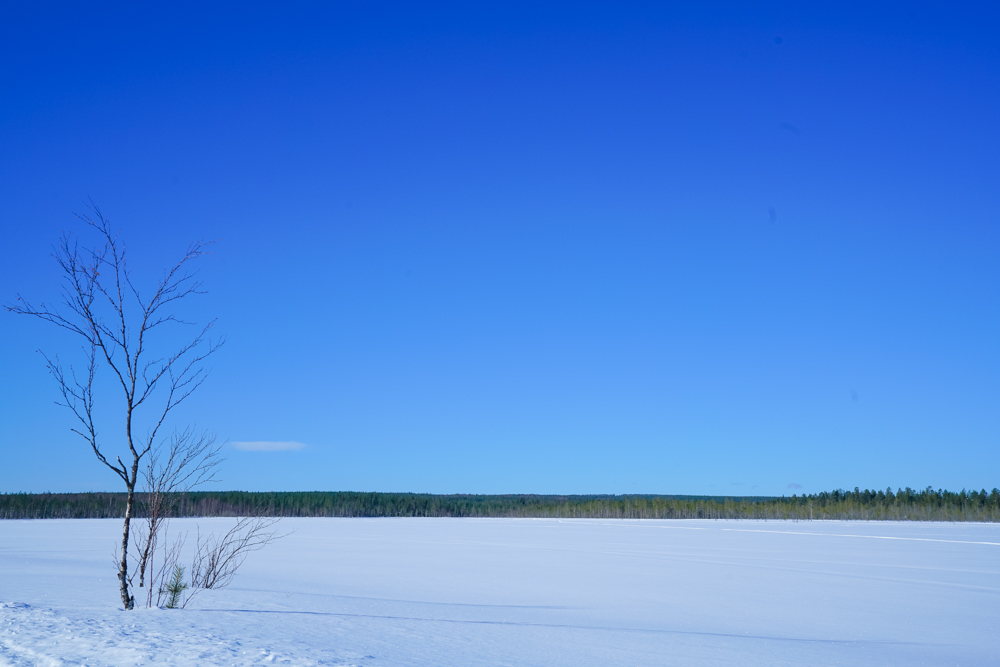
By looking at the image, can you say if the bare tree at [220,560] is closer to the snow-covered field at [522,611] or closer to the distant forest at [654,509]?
the snow-covered field at [522,611]

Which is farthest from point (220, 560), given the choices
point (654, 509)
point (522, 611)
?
point (654, 509)

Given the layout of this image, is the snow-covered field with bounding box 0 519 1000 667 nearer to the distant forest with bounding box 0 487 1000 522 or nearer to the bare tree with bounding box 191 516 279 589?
the bare tree with bounding box 191 516 279 589

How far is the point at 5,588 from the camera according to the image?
8.30 meters

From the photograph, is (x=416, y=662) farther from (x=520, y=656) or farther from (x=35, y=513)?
(x=35, y=513)

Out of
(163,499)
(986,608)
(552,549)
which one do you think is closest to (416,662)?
(163,499)

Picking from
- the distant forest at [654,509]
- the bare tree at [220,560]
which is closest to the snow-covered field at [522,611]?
the bare tree at [220,560]

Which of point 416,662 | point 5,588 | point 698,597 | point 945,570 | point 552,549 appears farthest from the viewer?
point 552,549

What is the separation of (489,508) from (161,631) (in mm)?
51231

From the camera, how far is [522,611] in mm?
Answer: 7996

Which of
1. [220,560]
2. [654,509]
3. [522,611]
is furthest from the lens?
[654,509]

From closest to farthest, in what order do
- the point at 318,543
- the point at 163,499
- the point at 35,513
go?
Result: the point at 163,499 < the point at 318,543 < the point at 35,513

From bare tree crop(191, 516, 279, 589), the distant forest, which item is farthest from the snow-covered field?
the distant forest

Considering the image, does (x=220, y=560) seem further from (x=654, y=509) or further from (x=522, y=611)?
(x=654, y=509)

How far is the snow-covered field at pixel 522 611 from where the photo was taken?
474 cm
